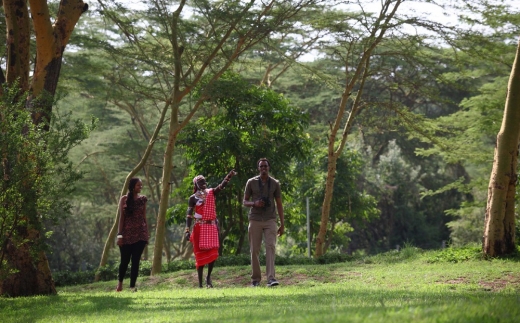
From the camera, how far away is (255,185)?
42.6 ft

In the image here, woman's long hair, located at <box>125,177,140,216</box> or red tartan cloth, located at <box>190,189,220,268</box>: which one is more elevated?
woman's long hair, located at <box>125,177,140,216</box>

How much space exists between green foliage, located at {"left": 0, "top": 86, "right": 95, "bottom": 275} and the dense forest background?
39 centimetres

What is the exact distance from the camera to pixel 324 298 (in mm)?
9391

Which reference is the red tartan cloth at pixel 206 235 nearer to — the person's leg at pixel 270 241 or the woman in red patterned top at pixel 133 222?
the woman in red patterned top at pixel 133 222

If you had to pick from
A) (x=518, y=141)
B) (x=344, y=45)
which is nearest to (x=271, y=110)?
(x=344, y=45)

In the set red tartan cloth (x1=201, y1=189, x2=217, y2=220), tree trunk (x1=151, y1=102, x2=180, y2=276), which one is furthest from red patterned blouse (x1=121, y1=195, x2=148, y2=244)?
tree trunk (x1=151, y1=102, x2=180, y2=276)

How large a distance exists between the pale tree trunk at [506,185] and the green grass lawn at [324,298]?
22.3 inches

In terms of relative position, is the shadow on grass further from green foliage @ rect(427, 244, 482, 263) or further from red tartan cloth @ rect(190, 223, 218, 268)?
green foliage @ rect(427, 244, 482, 263)

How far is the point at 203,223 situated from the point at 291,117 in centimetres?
946

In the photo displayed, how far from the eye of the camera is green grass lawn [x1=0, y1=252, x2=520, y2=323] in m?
6.51

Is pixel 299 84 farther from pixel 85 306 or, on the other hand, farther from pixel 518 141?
pixel 85 306

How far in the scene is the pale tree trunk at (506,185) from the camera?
15750 millimetres

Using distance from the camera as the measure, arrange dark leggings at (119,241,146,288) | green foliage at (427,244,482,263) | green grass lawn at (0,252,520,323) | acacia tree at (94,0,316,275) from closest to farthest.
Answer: green grass lawn at (0,252,520,323) < dark leggings at (119,241,146,288) < green foliage at (427,244,482,263) < acacia tree at (94,0,316,275)

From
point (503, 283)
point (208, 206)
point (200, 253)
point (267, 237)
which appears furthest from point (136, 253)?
point (503, 283)
